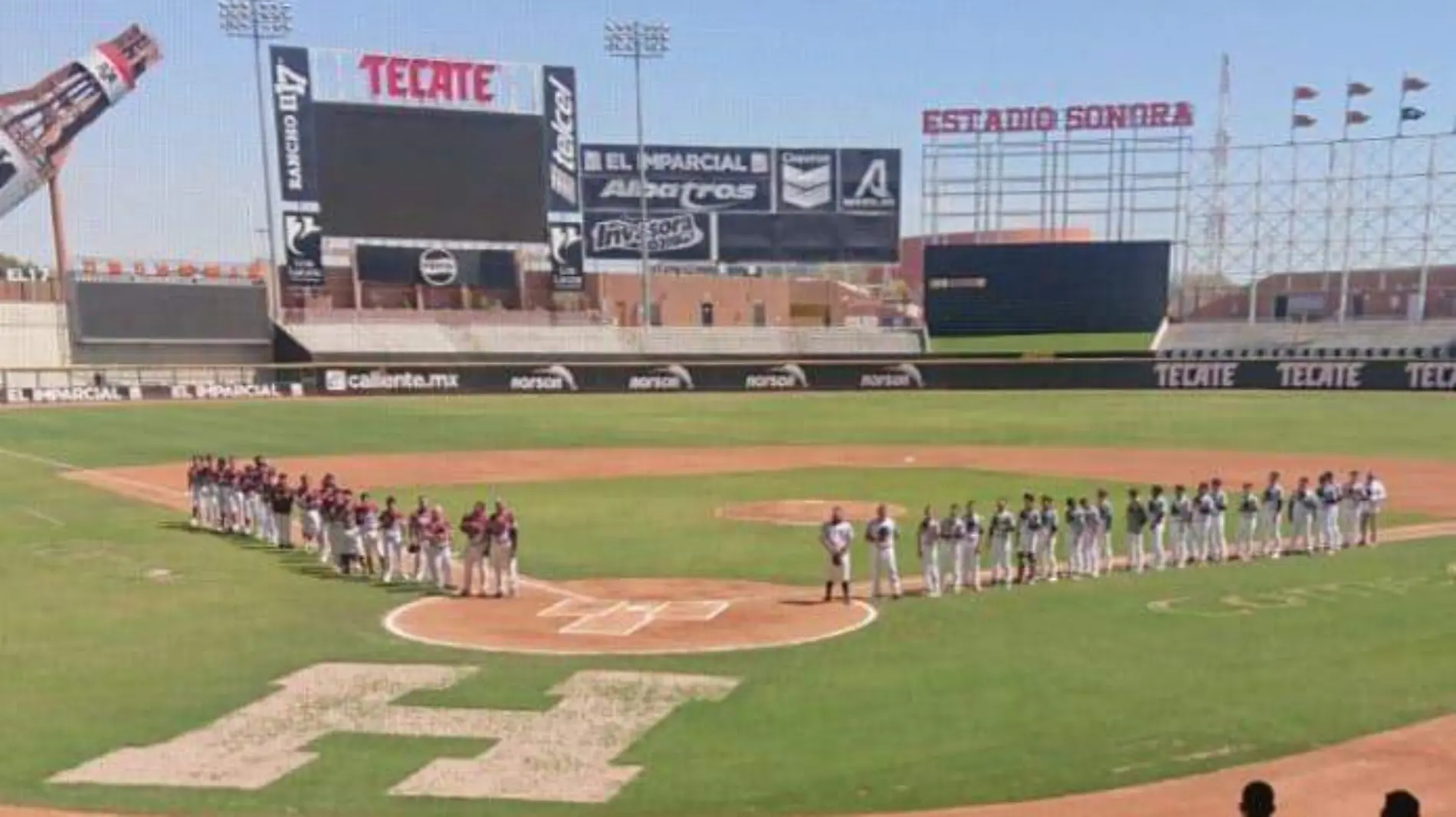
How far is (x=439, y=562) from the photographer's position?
62.0 ft

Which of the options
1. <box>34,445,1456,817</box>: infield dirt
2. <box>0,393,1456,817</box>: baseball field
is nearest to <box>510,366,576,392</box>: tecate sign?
<box>34,445,1456,817</box>: infield dirt

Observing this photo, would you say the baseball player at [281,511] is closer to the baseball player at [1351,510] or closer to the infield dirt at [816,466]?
the infield dirt at [816,466]

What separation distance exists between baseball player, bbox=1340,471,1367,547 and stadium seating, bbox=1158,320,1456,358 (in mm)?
49091

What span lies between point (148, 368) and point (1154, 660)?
56.9 m

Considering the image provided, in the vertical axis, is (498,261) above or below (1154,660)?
above

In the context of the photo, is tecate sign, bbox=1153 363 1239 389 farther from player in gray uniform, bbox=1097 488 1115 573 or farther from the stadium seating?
player in gray uniform, bbox=1097 488 1115 573

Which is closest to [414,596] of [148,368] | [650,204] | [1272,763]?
[1272,763]

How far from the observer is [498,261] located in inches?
2881

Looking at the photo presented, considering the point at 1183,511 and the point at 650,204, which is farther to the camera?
the point at 650,204

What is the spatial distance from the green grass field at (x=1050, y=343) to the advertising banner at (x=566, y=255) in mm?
21404

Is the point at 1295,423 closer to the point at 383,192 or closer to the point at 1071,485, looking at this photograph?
the point at 1071,485

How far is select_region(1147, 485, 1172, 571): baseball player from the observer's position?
20.0 metres

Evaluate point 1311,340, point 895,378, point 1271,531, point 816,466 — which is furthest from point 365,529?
point 1311,340

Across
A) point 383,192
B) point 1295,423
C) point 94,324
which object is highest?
point 383,192
